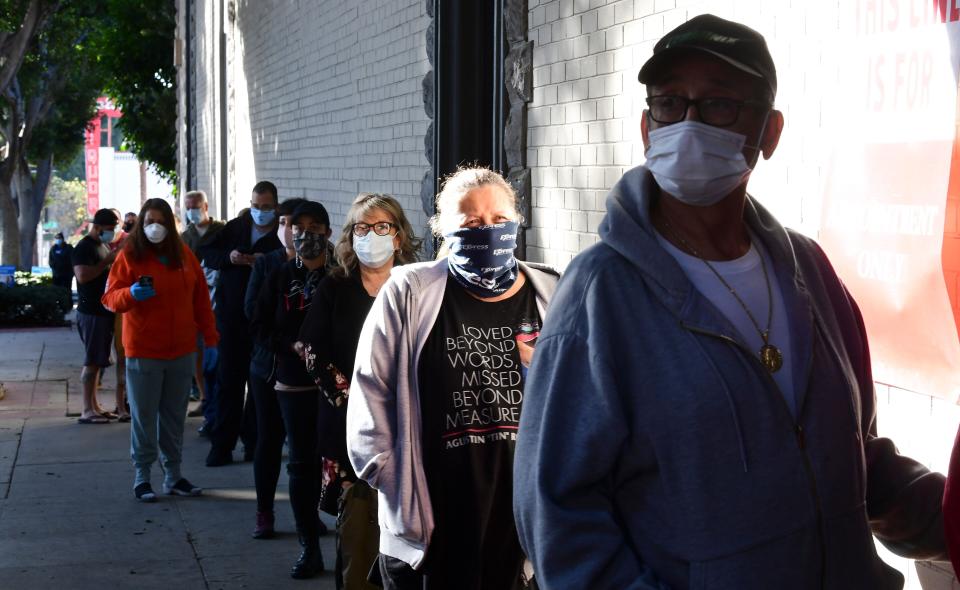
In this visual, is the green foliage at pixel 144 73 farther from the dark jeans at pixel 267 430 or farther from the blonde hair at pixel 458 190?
the blonde hair at pixel 458 190

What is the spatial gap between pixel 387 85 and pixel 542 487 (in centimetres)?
750

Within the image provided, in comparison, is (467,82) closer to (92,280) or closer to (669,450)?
(92,280)

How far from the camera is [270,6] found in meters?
14.0

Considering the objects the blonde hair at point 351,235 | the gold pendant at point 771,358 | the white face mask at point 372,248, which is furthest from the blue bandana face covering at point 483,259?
the gold pendant at point 771,358

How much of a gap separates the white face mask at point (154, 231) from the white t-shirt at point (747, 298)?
6.27 m

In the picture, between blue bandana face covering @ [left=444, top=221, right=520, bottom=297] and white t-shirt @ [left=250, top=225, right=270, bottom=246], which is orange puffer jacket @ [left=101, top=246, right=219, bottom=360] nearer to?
white t-shirt @ [left=250, top=225, right=270, bottom=246]

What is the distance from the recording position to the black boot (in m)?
6.46

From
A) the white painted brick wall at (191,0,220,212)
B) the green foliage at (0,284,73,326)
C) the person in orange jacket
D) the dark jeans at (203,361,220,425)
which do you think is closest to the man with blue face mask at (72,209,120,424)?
the dark jeans at (203,361,220,425)

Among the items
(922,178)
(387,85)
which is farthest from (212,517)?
(922,178)

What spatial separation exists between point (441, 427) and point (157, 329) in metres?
4.45

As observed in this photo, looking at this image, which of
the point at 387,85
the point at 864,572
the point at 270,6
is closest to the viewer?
the point at 864,572

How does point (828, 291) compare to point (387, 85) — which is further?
point (387, 85)

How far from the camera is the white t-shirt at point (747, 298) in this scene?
227cm

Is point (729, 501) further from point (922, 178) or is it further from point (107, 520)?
point (107, 520)
